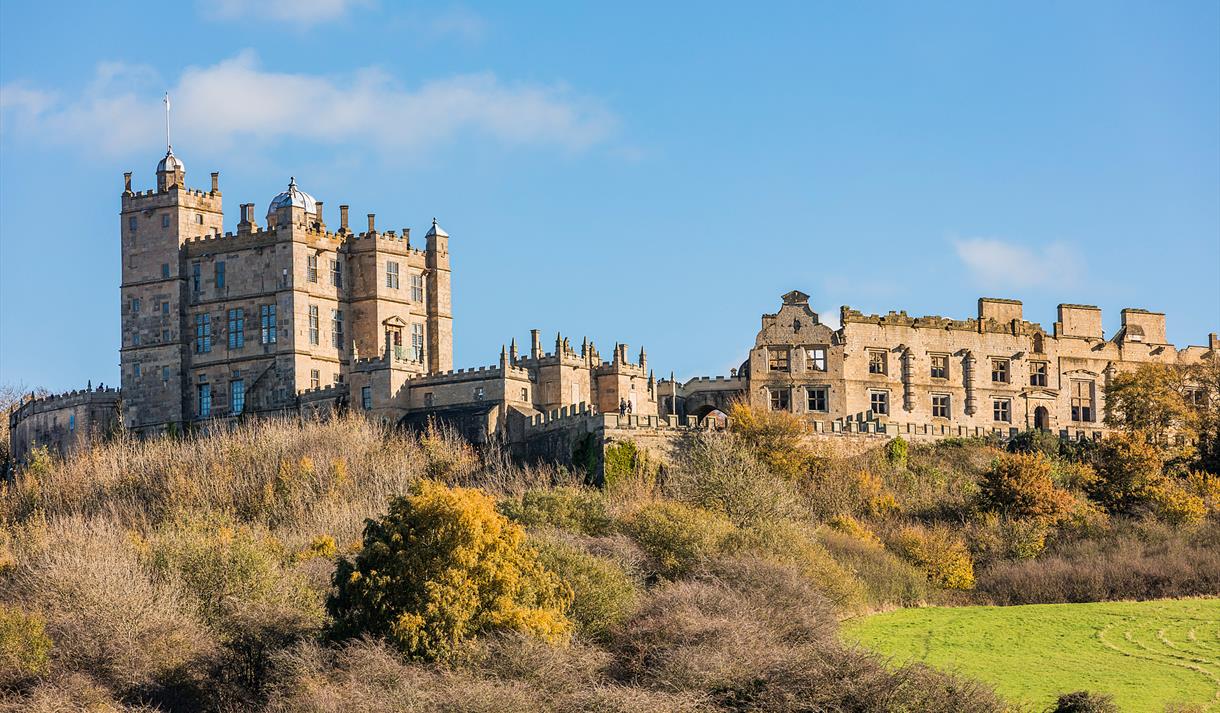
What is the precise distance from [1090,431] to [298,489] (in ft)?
104

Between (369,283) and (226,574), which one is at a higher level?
(369,283)

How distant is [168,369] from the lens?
80.8 metres

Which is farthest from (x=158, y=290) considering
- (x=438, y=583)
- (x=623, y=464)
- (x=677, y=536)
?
(x=438, y=583)

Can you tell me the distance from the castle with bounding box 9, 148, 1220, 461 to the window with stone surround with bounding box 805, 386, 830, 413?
7 cm

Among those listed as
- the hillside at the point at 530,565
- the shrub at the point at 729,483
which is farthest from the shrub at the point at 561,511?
the shrub at the point at 729,483

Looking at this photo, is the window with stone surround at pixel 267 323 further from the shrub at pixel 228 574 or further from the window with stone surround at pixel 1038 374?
the window with stone surround at pixel 1038 374

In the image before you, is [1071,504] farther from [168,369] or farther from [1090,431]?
[168,369]

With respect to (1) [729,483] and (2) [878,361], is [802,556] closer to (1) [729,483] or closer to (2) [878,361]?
(1) [729,483]

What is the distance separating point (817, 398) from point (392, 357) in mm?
15531

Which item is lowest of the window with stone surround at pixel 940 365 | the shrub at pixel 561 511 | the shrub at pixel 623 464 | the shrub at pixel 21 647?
the shrub at pixel 21 647

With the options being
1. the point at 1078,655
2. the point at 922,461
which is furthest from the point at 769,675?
the point at 922,461

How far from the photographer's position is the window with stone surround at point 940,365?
8150 centimetres

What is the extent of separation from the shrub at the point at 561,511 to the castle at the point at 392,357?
14.8m

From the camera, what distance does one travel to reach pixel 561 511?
5850cm
